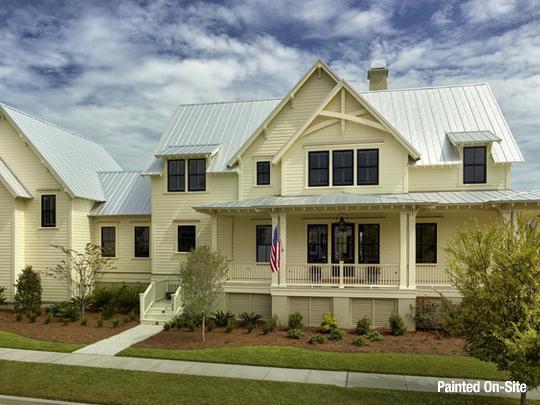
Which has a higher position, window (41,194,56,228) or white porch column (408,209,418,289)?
window (41,194,56,228)

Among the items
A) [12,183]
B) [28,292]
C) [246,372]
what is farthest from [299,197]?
[12,183]

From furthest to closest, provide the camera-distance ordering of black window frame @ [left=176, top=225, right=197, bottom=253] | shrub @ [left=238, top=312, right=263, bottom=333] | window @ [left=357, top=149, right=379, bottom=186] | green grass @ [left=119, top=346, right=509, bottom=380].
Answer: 1. black window frame @ [left=176, top=225, right=197, bottom=253]
2. window @ [left=357, top=149, right=379, bottom=186]
3. shrub @ [left=238, top=312, right=263, bottom=333]
4. green grass @ [left=119, top=346, right=509, bottom=380]

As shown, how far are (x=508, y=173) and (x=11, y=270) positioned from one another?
25563 millimetres

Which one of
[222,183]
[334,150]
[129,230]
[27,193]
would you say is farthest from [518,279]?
[27,193]

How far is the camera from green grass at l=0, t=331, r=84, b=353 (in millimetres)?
14516

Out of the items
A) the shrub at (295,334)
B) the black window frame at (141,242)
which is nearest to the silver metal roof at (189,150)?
the black window frame at (141,242)

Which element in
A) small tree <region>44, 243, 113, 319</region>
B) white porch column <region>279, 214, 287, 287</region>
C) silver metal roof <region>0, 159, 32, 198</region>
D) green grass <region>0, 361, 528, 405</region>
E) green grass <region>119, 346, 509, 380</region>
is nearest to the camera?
green grass <region>0, 361, 528, 405</region>

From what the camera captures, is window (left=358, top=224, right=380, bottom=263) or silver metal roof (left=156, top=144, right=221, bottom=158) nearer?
window (left=358, top=224, right=380, bottom=263)

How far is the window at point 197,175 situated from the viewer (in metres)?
21.9

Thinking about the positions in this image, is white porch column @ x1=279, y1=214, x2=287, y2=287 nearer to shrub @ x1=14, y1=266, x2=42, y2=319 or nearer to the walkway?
the walkway

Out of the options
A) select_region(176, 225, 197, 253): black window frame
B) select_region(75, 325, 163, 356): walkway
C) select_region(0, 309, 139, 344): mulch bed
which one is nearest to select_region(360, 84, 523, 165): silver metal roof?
select_region(176, 225, 197, 253): black window frame

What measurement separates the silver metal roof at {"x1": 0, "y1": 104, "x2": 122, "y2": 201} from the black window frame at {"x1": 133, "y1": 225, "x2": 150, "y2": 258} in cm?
311

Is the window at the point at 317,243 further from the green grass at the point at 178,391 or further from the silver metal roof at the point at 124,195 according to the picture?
the silver metal roof at the point at 124,195

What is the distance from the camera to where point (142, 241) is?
23703 millimetres
